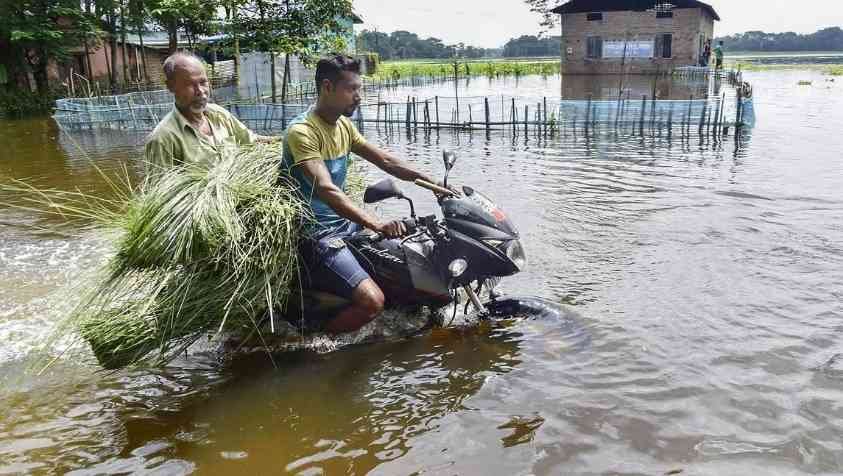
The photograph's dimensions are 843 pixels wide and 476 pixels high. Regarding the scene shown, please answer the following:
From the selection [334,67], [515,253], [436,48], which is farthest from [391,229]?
[436,48]

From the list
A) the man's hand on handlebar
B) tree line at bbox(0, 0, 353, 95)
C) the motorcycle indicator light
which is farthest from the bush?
the motorcycle indicator light

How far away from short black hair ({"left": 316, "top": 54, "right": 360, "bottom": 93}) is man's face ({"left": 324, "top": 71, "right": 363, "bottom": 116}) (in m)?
0.02

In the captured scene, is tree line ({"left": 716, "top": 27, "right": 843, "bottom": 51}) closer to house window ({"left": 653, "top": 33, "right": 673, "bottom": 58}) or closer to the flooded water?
house window ({"left": 653, "top": 33, "right": 673, "bottom": 58})

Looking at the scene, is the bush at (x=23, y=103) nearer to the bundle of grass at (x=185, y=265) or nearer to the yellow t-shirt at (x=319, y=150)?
the bundle of grass at (x=185, y=265)

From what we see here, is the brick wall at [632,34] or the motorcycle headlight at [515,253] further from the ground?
the brick wall at [632,34]

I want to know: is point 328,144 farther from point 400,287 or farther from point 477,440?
point 477,440

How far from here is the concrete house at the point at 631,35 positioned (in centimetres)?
4256

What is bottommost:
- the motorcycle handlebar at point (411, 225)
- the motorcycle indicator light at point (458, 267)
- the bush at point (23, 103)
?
the motorcycle indicator light at point (458, 267)

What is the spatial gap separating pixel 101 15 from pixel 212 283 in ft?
101

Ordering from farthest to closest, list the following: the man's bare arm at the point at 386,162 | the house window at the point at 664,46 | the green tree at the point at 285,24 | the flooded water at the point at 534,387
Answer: the house window at the point at 664,46
the green tree at the point at 285,24
the man's bare arm at the point at 386,162
the flooded water at the point at 534,387

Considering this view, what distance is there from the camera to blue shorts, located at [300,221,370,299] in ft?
12.2

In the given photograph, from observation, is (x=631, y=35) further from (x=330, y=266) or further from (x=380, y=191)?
(x=330, y=266)

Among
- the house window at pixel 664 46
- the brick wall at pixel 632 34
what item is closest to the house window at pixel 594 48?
the brick wall at pixel 632 34

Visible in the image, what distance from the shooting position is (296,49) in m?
20.2
